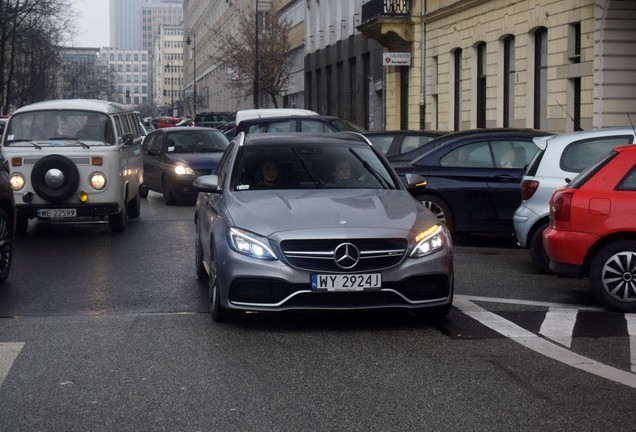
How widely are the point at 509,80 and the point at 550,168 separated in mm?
18273

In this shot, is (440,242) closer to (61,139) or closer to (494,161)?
(494,161)

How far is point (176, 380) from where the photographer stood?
273 inches

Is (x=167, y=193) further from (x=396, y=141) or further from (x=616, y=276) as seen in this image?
(x=616, y=276)

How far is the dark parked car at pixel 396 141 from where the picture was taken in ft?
62.8

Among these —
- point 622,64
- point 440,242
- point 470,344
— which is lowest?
point 470,344

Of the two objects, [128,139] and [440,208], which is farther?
[128,139]

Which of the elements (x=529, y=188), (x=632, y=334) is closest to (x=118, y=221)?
(x=529, y=188)

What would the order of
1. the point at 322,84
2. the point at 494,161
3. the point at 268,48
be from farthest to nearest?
the point at 268,48 → the point at 322,84 → the point at 494,161

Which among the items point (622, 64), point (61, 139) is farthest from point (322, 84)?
point (61, 139)

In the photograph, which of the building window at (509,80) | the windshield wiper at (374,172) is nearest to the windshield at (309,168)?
the windshield wiper at (374,172)

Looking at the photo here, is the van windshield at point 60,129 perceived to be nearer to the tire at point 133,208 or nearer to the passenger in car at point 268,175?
the tire at point 133,208

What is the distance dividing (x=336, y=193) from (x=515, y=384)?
3.15 m

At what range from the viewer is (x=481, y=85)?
1283 inches

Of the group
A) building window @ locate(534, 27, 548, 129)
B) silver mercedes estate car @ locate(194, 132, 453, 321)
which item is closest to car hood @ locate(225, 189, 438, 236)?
silver mercedes estate car @ locate(194, 132, 453, 321)
